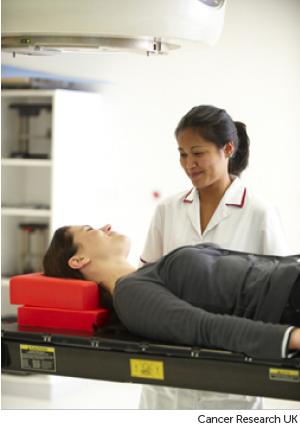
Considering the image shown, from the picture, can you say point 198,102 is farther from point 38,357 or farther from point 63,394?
point 38,357

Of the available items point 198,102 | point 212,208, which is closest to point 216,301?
point 212,208

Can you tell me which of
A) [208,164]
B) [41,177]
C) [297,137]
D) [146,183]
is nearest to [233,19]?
[297,137]

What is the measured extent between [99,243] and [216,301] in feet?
1.45

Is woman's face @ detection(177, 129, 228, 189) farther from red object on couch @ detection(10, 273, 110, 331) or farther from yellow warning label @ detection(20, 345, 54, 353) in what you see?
yellow warning label @ detection(20, 345, 54, 353)

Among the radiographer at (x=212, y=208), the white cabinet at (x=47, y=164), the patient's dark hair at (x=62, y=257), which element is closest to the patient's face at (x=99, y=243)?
the patient's dark hair at (x=62, y=257)

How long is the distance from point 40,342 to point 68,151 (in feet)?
7.07

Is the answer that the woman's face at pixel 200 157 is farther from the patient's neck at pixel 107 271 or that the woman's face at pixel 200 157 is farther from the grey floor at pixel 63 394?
the grey floor at pixel 63 394

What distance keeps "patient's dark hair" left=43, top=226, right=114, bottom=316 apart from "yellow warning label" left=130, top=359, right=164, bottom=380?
0.35m

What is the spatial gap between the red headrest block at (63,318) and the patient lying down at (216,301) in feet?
0.35

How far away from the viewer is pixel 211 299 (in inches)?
51.2

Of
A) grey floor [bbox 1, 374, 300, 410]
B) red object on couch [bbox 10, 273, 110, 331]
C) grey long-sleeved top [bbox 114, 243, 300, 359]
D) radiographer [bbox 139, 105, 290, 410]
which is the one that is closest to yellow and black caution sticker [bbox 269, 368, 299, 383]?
grey long-sleeved top [bbox 114, 243, 300, 359]

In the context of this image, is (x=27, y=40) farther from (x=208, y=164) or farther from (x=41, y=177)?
(x=41, y=177)

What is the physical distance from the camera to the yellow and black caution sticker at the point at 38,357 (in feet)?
4.17
